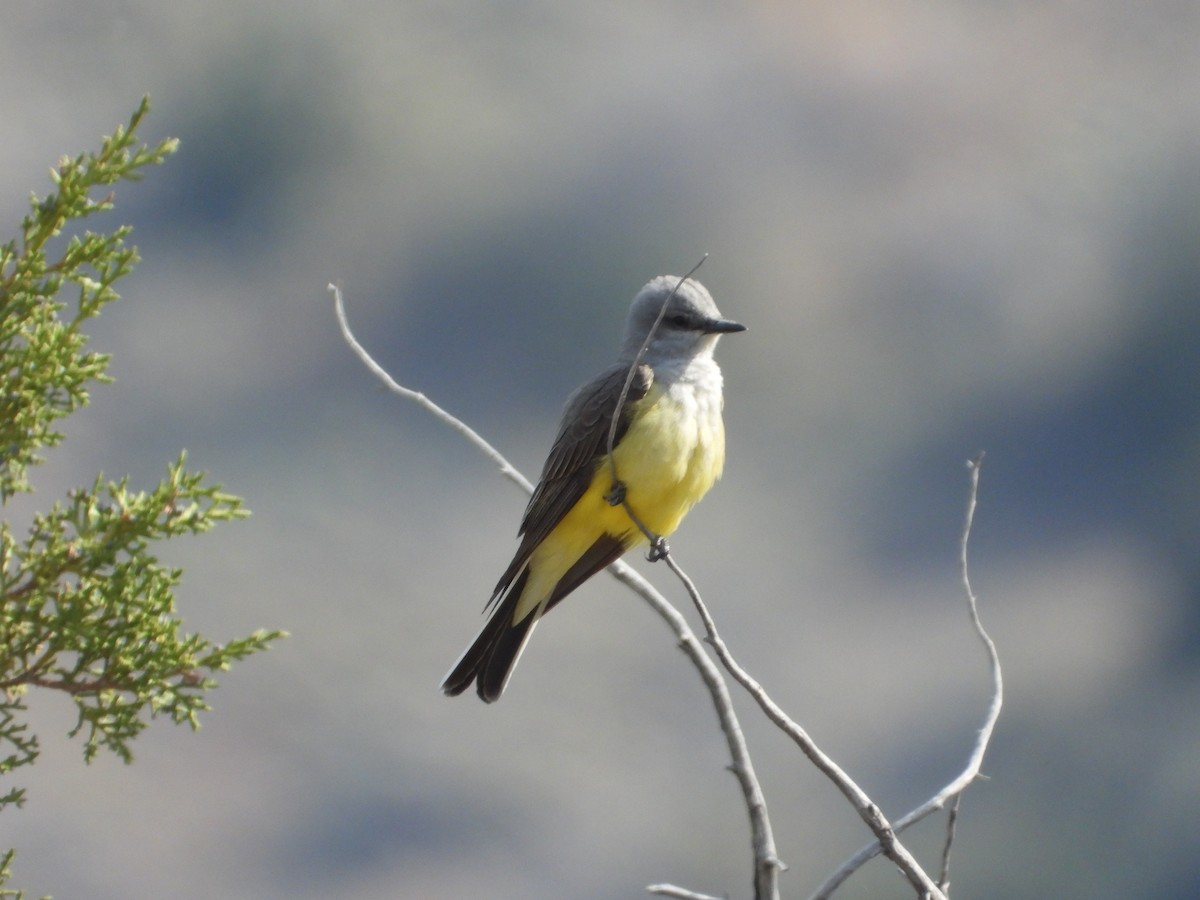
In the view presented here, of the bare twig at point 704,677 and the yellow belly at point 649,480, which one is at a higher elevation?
the yellow belly at point 649,480

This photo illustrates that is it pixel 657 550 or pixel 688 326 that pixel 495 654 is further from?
pixel 688 326

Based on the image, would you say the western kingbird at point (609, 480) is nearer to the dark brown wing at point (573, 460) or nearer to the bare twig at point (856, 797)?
the dark brown wing at point (573, 460)

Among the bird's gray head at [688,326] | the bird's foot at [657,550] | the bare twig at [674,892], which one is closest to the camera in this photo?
the bare twig at [674,892]

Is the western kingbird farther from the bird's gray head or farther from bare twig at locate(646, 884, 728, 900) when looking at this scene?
bare twig at locate(646, 884, 728, 900)

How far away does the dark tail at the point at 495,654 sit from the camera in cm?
283

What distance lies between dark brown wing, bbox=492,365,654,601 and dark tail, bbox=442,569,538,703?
0.42ft

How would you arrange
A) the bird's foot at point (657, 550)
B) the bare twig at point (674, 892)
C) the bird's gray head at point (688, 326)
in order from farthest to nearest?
the bird's gray head at point (688, 326)
the bird's foot at point (657, 550)
the bare twig at point (674, 892)

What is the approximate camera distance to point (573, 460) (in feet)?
9.65

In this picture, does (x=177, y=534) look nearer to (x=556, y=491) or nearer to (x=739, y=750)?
(x=739, y=750)

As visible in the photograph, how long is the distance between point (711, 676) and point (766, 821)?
0.82 ft

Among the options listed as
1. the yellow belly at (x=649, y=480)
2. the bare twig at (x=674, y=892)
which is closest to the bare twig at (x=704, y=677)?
the bare twig at (x=674, y=892)

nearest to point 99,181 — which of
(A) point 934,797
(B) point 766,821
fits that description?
(B) point 766,821

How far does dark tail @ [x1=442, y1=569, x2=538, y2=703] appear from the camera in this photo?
283cm

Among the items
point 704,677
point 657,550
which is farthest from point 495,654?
point 704,677
